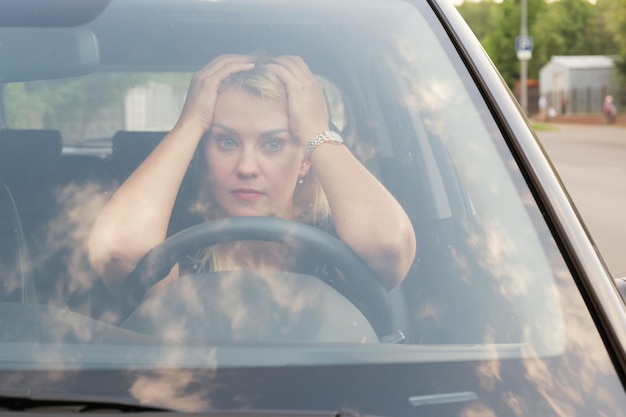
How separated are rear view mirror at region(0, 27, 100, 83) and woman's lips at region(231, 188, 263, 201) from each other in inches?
15.0

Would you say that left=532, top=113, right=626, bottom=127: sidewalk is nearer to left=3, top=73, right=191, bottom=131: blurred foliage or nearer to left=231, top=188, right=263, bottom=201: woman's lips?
left=3, top=73, right=191, bottom=131: blurred foliage

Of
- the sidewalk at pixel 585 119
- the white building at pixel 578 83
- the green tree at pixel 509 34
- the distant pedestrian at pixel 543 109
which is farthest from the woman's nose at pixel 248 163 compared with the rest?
the green tree at pixel 509 34

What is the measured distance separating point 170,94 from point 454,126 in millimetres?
798

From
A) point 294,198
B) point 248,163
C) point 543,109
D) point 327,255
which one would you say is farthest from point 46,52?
point 543,109

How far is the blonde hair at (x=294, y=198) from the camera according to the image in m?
1.70

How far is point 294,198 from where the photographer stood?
1779 mm

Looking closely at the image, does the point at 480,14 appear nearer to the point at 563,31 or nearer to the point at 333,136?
the point at 563,31

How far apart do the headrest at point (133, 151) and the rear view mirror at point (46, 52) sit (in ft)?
0.50

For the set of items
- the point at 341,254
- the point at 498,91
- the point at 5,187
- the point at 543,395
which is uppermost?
the point at 498,91

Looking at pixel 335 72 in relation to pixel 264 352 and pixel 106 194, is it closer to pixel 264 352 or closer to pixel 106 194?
pixel 106 194

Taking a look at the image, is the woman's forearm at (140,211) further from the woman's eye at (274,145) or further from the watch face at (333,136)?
the watch face at (333,136)

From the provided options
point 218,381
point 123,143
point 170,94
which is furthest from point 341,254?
point 170,94

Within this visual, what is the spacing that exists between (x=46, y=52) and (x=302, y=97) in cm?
50

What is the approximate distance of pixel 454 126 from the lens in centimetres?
183
